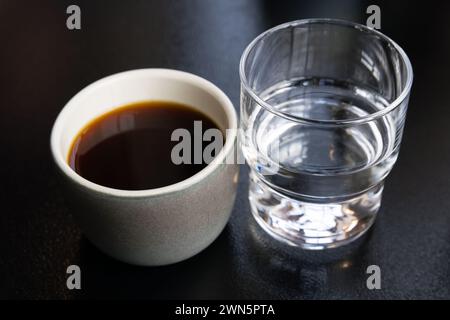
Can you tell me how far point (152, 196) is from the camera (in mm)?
564

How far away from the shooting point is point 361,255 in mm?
651

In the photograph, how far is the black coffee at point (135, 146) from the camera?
24.6 inches

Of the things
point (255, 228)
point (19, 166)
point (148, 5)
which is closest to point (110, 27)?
point (148, 5)

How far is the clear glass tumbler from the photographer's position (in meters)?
0.64

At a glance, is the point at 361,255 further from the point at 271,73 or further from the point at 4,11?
the point at 4,11

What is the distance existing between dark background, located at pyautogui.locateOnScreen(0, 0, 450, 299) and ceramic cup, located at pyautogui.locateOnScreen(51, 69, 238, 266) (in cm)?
4

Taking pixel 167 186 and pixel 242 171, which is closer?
pixel 167 186

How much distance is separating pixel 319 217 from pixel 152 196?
163 millimetres

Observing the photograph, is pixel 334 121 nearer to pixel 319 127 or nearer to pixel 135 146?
pixel 319 127

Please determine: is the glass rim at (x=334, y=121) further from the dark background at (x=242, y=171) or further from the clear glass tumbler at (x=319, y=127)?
the dark background at (x=242, y=171)

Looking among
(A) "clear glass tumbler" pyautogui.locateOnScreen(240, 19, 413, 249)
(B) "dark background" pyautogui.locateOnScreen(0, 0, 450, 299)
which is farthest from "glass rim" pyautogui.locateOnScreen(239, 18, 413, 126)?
(B) "dark background" pyautogui.locateOnScreen(0, 0, 450, 299)

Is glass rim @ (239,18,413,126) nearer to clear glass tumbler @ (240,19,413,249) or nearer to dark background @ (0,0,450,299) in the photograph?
clear glass tumbler @ (240,19,413,249)

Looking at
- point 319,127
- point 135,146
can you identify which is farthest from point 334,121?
point 135,146

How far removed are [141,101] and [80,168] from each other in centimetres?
9
